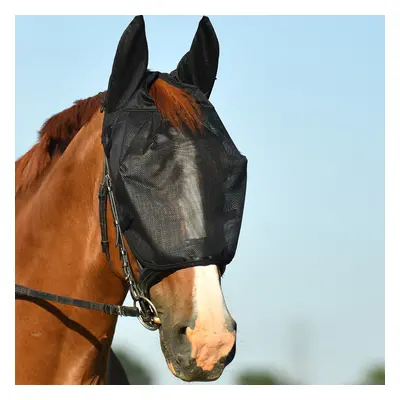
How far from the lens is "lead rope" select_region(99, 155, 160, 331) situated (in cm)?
439

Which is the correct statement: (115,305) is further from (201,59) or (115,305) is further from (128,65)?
(201,59)

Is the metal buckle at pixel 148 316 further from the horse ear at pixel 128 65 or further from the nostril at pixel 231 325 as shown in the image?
the horse ear at pixel 128 65

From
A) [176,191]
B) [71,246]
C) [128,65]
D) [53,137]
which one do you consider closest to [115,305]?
[71,246]

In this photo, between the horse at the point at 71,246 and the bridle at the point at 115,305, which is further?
the horse at the point at 71,246

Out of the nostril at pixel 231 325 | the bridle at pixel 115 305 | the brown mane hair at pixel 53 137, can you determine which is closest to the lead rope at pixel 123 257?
the bridle at pixel 115 305

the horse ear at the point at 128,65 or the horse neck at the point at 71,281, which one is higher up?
the horse ear at the point at 128,65

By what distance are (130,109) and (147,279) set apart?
1.11 meters

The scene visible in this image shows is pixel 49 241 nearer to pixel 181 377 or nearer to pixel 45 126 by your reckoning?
pixel 45 126

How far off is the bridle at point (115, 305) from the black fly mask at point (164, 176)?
0.07 metres

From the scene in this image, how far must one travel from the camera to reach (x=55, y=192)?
16.4ft

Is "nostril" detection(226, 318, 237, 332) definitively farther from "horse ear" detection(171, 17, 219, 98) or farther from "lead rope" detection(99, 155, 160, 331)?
"horse ear" detection(171, 17, 219, 98)

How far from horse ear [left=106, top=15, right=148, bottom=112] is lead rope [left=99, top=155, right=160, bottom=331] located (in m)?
0.42

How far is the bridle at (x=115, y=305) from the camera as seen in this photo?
4398mm

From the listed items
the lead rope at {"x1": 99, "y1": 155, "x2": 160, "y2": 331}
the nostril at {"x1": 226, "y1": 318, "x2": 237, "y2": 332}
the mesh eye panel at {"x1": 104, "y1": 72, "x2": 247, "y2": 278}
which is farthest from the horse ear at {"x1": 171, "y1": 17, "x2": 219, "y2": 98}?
the nostril at {"x1": 226, "y1": 318, "x2": 237, "y2": 332}
